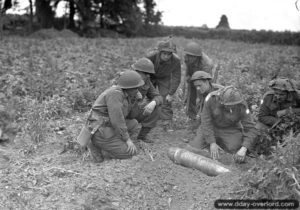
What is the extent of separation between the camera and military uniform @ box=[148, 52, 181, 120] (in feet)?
20.8

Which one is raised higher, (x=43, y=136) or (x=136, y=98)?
(x=136, y=98)

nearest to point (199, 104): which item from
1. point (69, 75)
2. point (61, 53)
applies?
point (69, 75)

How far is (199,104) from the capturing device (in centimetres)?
603

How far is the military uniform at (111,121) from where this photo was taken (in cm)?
484

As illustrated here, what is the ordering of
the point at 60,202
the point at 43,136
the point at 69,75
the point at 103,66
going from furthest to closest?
1. the point at 103,66
2. the point at 69,75
3. the point at 43,136
4. the point at 60,202

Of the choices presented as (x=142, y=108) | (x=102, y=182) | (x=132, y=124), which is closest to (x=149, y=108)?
(x=142, y=108)

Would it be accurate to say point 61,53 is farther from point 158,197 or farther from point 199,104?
point 158,197

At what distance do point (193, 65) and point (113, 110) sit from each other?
192cm

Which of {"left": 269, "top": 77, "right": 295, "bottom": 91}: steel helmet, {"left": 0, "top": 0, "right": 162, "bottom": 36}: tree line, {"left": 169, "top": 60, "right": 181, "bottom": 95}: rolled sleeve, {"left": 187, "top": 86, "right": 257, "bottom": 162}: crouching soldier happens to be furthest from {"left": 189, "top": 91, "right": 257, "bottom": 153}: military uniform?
{"left": 0, "top": 0, "right": 162, "bottom": 36}: tree line

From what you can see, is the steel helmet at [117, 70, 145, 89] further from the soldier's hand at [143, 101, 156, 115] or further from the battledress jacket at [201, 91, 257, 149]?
the battledress jacket at [201, 91, 257, 149]

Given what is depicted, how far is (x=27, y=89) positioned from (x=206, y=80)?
3.79 meters

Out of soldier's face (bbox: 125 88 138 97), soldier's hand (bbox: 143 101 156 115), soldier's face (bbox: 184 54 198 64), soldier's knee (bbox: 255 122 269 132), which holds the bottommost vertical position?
soldier's knee (bbox: 255 122 269 132)

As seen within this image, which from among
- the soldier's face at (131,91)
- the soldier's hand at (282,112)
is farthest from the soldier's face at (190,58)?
the soldier's hand at (282,112)

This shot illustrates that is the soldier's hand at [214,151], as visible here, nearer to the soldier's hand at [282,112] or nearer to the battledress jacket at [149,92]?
the soldier's hand at [282,112]
